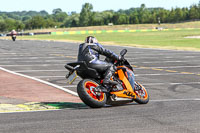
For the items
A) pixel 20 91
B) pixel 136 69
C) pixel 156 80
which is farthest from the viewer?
pixel 136 69

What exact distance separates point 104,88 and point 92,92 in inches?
16.9

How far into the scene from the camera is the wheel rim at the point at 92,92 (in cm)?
901

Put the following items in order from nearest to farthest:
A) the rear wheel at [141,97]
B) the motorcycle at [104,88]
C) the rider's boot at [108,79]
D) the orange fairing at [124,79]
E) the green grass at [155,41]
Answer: the motorcycle at [104,88]
the rider's boot at [108,79]
the orange fairing at [124,79]
the rear wheel at [141,97]
the green grass at [155,41]

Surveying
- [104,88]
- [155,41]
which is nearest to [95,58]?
[104,88]

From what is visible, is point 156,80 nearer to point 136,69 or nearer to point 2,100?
point 136,69

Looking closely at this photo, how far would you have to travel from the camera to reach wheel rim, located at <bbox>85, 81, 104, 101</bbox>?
9008mm

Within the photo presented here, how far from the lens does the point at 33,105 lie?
9742 millimetres

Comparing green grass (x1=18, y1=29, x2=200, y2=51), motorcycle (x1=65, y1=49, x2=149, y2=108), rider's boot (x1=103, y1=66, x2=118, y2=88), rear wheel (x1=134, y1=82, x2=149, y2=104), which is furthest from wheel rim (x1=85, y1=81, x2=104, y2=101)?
green grass (x1=18, y1=29, x2=200, y2=51)

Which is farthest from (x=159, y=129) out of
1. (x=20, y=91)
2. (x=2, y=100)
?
(x=20, y=91)

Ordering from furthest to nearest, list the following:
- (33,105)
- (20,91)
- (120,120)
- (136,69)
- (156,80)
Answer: (136,69) → (156,80) → (20,91) → (33,105) → (120,120)

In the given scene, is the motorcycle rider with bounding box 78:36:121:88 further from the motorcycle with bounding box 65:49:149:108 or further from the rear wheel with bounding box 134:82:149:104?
the rear wheel with bounding box 134:82:149:104

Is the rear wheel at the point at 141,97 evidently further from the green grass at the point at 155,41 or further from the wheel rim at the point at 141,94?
the green grass at the point at 155,41

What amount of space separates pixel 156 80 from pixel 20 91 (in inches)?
216

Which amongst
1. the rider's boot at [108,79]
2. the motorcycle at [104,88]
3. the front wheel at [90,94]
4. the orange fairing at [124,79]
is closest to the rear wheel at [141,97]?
the motorcycle at [104,88]
